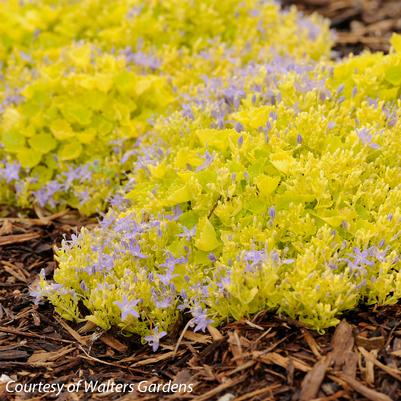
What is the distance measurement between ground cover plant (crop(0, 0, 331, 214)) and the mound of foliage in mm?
865

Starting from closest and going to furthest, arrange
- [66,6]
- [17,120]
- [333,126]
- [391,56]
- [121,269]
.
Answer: [121,269] < [333,126] < [391,56] < [17,120] < [66,6]

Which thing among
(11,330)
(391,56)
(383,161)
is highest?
(391,56)

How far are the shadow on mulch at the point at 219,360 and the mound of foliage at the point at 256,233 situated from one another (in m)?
0.08

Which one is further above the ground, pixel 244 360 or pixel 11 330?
pixel 244 360

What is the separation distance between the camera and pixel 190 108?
403cm

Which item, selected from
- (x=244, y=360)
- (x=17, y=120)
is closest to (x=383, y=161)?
(x=244, y=360)

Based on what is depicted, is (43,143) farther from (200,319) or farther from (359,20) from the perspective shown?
(359,20)

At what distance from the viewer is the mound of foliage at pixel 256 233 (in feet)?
9.29

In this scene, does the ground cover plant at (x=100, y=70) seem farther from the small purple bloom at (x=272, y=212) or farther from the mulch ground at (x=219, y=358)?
the small purple bloom at (x=272, y=212)

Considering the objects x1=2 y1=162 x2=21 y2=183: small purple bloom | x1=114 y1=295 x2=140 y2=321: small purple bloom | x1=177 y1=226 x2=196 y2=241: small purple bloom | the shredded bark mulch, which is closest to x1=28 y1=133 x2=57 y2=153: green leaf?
x1=2 y1=162 x2=21 y2=183: small purple bloom

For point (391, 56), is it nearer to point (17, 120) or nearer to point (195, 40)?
point (195, 40)

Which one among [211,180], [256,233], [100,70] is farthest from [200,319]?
[100,70]

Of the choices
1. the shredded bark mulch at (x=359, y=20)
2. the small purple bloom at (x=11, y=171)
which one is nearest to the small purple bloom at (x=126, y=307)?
the small purple bloom at (x=11, y=171)

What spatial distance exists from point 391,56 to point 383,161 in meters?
0.83
